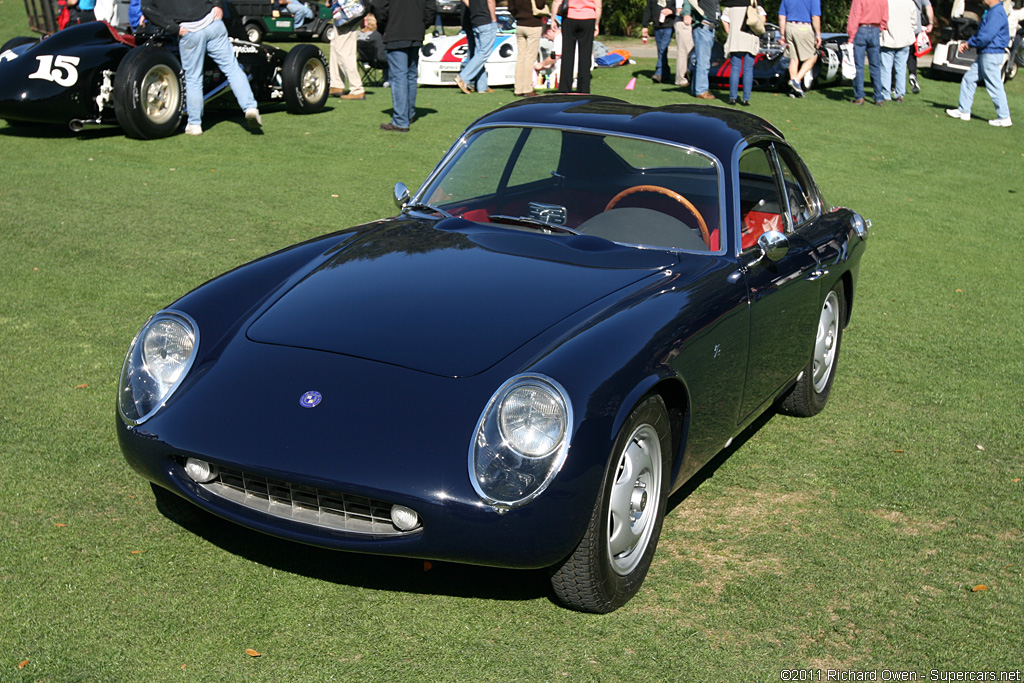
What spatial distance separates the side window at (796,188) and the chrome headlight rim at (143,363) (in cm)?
296

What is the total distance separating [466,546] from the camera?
309 centimetres

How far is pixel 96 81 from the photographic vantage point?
36.3 ft

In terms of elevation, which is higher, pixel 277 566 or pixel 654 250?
pixel 654 250

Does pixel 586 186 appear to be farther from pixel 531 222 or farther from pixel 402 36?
pixel 402 36

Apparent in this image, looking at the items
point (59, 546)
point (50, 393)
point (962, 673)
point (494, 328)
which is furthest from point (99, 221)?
point (962, 673)

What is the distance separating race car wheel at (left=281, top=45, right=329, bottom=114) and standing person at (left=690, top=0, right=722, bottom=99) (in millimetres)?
6424

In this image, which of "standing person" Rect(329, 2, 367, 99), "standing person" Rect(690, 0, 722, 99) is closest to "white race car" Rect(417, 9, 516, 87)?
"standing person" Rect(329, 2, 367, 99)

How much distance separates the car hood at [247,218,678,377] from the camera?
3.54m

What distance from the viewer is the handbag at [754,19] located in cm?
1595

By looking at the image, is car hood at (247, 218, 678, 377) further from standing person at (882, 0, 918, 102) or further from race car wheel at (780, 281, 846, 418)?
standing person at (882, 0, 918, 102)

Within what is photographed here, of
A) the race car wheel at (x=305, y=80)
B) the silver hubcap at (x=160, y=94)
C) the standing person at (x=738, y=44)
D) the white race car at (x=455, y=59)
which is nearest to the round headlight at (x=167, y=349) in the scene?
the silver hubcap at (x=160, y=94)

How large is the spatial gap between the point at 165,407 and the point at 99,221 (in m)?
5.41

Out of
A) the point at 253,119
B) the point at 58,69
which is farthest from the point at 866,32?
the point at 58,69

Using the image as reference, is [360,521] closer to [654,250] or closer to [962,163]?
[654,250]
